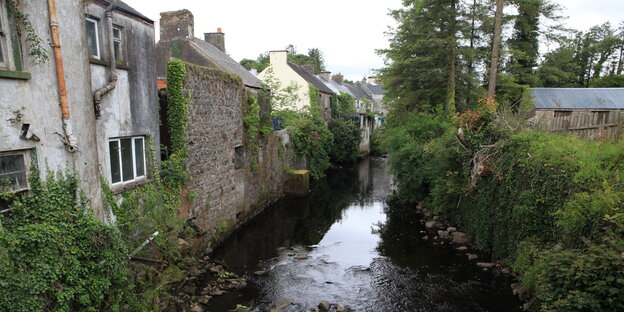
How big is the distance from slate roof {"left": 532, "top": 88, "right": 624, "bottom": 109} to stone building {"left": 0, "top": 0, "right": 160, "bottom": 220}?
22.2m

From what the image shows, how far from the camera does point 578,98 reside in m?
21.6

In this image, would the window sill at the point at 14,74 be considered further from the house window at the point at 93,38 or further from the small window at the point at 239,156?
the small window at the point at 239,156

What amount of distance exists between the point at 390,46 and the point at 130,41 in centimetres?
1607

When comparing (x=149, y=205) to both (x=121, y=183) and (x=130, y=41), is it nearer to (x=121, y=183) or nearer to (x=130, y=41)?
(x=121, y=183)

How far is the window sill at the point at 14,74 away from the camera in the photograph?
16.4 feet

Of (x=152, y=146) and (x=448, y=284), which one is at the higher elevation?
(x=152, y=146)

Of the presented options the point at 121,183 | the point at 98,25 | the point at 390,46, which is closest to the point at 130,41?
the point at 98,25

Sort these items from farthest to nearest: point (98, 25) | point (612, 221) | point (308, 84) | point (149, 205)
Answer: point (308, 84)
point (149, 205)
point (98, 25)
point (612, 221)

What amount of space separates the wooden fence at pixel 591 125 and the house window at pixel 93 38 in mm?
13342

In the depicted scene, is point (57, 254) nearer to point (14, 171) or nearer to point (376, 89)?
point (14, 171)

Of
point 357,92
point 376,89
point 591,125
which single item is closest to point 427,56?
point 591,125

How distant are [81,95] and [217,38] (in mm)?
17756

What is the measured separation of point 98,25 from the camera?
727 cm

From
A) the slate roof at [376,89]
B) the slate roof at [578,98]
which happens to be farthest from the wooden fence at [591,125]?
the slate roof at [376,89]
